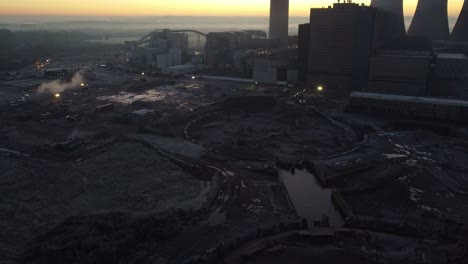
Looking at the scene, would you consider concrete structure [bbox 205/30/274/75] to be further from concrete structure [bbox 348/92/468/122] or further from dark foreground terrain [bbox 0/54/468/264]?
concrete structure [bbox 348/92/468/122]

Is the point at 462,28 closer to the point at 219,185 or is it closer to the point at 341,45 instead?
the point at 341,45

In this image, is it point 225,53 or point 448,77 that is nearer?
point 448,77

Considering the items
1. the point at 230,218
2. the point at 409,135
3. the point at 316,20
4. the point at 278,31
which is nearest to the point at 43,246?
the point at 230,218

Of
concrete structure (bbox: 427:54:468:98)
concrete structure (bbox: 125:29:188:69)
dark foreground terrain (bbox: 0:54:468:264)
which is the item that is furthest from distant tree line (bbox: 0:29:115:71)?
concrete structure (bbox: 427:54:468:98)

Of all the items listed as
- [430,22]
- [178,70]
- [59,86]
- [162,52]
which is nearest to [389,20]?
[430,22]

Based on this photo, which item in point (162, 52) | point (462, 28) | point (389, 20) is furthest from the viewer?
point (162, 52)

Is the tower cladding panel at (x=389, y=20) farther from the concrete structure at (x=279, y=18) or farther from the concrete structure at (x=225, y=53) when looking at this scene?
the concrete structure at (x=279, y=18)

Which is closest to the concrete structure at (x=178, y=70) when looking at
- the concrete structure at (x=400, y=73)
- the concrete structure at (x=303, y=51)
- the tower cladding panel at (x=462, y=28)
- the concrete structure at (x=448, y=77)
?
the concrete structure at (x=303, y=51)

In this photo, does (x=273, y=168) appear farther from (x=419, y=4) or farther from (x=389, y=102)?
(x=419, y=4)
